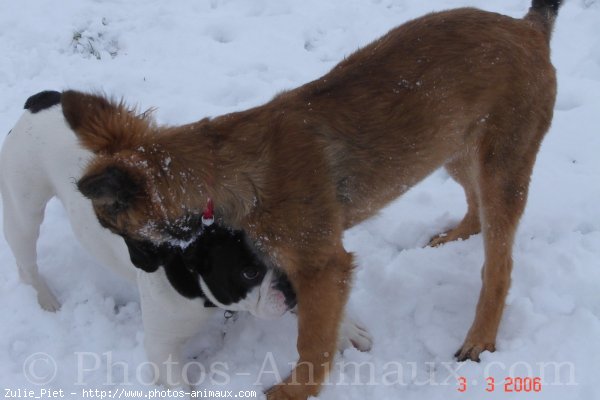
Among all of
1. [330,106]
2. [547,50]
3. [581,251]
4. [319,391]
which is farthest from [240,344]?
[547,50]

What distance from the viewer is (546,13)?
3375 millimetres

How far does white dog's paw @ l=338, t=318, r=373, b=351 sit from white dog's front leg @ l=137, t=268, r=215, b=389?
2.48 feet

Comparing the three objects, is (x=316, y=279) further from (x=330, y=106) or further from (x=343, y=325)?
(x=330, y=106)

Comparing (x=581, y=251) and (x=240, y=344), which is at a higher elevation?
(x=581, y=251)

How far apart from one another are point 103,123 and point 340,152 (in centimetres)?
110

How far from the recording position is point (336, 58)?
5.77 metres

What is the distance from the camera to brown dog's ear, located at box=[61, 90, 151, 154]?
8.32 feet

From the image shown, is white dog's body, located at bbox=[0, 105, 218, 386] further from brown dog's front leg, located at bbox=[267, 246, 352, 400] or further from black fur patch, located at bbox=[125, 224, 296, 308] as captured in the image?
brown dog's front leg, located at bbox=[267, 246, 352, 400]

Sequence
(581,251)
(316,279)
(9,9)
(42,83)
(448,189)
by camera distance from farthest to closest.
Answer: (9,9)
(42,83)
(448,189)
(581,251)
(316,279)

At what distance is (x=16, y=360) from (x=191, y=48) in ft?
11.6

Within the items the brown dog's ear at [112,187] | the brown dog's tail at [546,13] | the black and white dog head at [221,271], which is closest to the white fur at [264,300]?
the black and white dog head at [221,271]

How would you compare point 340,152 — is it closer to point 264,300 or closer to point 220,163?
point 220,163
